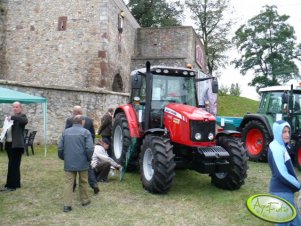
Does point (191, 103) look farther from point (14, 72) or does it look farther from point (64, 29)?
point (14, 72)

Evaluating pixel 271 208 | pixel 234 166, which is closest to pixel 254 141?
pixel 234 166

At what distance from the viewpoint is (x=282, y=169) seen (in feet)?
12.0

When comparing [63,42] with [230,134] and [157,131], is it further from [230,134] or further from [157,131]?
[230,134]

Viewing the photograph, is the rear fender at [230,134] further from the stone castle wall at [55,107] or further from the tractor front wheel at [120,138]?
the stone castle wall at [55,107]

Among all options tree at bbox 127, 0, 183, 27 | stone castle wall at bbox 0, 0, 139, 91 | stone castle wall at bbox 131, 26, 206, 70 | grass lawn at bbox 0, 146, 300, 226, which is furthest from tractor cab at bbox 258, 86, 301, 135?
tree at bbox 127, 0, 183, 27

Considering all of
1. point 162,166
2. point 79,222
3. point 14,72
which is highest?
point 14,72

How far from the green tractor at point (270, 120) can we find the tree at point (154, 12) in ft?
65.5

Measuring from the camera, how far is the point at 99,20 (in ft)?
53.8

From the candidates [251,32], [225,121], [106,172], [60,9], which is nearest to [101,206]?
[106,172]

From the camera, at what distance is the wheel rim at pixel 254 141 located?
33.2 feet

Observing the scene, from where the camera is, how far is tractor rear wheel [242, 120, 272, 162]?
9703 millimetres

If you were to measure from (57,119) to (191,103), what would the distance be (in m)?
6.88

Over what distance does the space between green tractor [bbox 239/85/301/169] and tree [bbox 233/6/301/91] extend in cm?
2228

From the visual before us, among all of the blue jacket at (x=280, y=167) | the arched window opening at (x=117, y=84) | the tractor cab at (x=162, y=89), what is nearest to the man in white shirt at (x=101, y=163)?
the tractor cab at (x=162, y=89)
